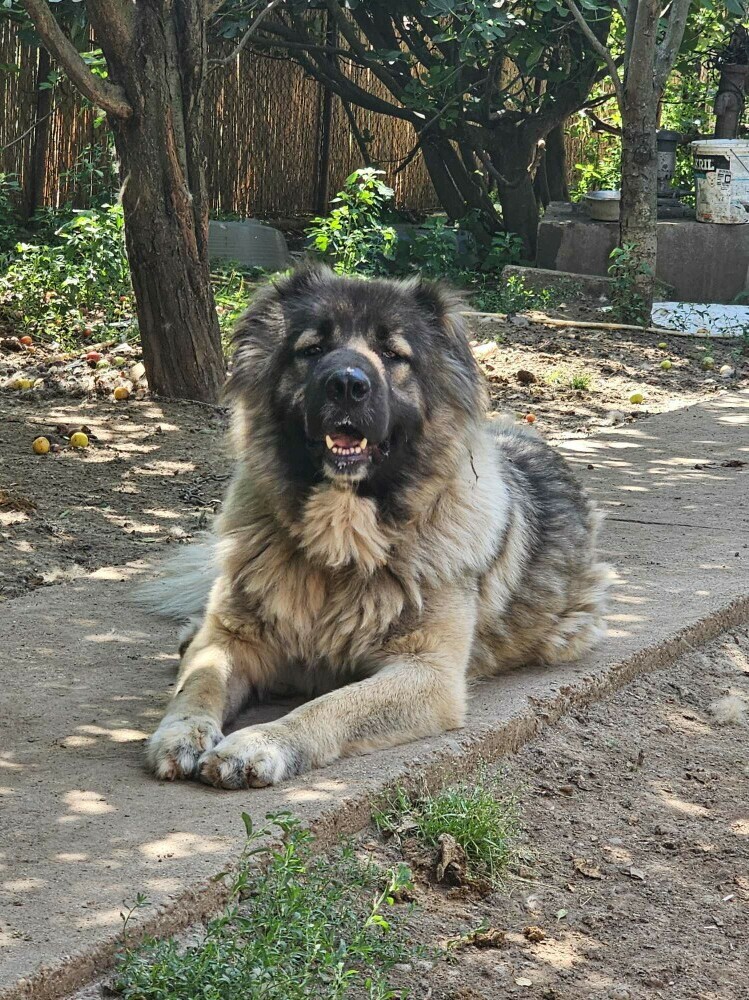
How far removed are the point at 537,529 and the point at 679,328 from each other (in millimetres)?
8159

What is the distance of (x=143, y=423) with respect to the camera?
27.6 ft

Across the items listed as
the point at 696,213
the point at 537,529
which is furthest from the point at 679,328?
the point at 537,529

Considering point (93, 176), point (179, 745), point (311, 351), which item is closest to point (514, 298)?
point (93, 176)

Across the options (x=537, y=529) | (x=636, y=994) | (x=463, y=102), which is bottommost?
(x=636, y=994)

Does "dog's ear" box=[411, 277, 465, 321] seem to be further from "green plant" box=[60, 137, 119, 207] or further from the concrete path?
"green plant" box=[60, 137, 119, 207]

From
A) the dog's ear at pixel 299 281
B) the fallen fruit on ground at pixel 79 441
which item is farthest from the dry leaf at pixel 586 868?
the fallen fruit on ground at pixel 79 441

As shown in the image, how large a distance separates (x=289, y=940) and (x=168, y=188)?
6265 millimetres

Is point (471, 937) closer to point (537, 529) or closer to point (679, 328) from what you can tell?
point (537, 529)

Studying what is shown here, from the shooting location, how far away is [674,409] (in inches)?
389

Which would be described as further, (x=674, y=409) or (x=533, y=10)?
(x=533, y=10)

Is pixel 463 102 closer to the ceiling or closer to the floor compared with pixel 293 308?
closer to the ceiling

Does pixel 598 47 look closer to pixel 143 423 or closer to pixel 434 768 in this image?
pixel 143 423

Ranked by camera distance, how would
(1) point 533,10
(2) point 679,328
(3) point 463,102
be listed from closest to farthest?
1. (2) point 679,328
2. (1) point 533,10
3. (3) point 463,102

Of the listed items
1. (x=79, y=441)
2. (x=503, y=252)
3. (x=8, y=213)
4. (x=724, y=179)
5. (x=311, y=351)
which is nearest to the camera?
(x=311, y=351)
